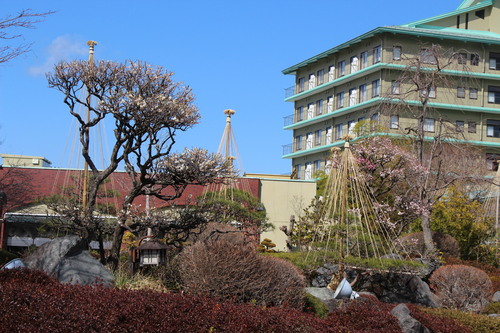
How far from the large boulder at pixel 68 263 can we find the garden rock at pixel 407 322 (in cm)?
466

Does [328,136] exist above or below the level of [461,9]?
below

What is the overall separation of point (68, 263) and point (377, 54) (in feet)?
124

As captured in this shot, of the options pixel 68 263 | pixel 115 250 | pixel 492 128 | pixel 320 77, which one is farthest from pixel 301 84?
pixel 68 263

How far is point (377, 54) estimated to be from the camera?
46.1 m

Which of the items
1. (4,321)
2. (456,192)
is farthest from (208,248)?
(456,192)

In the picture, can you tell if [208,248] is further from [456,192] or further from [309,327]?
[456,192]

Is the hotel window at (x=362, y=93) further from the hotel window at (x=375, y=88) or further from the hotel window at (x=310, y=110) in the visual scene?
the hotel window at (x=310, y=110)

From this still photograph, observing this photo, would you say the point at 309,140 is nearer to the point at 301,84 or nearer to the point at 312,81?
the point at 312,81

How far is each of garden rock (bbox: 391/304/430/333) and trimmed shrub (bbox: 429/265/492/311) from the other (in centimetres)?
542

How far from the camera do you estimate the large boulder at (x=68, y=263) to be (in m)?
11.0

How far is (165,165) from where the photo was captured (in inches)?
551

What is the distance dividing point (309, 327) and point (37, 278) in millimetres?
3953

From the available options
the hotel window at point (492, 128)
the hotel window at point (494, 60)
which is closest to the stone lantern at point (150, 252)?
the hotel window at point (492, 128)

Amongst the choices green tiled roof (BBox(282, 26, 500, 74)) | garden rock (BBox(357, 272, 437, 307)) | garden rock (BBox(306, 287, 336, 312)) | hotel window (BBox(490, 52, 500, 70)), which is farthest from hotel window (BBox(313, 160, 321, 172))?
garden rock (BBox(306, 287, 336, 312))
